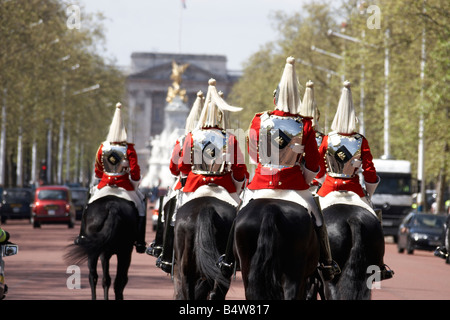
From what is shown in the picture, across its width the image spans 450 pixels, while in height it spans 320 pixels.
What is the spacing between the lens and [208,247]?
1138 cm

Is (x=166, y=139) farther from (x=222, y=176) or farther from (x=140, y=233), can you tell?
(x=222, y=176)

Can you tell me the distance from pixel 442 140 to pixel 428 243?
7329 millimetres

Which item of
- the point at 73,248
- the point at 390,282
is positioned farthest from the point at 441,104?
the point at 73,248

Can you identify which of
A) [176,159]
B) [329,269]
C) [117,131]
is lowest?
[329,269]

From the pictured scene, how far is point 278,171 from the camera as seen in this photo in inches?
417

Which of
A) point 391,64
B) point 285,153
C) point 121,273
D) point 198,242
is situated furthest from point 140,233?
point 391,64

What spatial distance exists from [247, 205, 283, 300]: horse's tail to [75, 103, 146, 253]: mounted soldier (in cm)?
637

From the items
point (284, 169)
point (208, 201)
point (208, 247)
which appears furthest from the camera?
point (208, 201)

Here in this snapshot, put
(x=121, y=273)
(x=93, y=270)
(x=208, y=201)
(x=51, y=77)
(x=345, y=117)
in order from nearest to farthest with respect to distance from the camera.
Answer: (x=208, y=201), (x=345, y=117), (x=93, y=270), (x=121, y=273), (x=51, y=77)

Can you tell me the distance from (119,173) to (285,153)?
553cm

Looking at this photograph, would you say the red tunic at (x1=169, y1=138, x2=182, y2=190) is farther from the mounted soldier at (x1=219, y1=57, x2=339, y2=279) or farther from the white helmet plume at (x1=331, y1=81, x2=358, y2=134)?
the mounted soldier at (x1=219, y1=57, x2=339, y2=279)

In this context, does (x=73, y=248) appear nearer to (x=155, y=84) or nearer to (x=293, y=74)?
(x=293, y=74)

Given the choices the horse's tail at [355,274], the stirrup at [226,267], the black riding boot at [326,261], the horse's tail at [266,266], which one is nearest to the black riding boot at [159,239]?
the horse's tail at [355,274]

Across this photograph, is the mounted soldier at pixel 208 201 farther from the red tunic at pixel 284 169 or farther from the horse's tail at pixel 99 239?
the horse's tail at pixel 99 239
